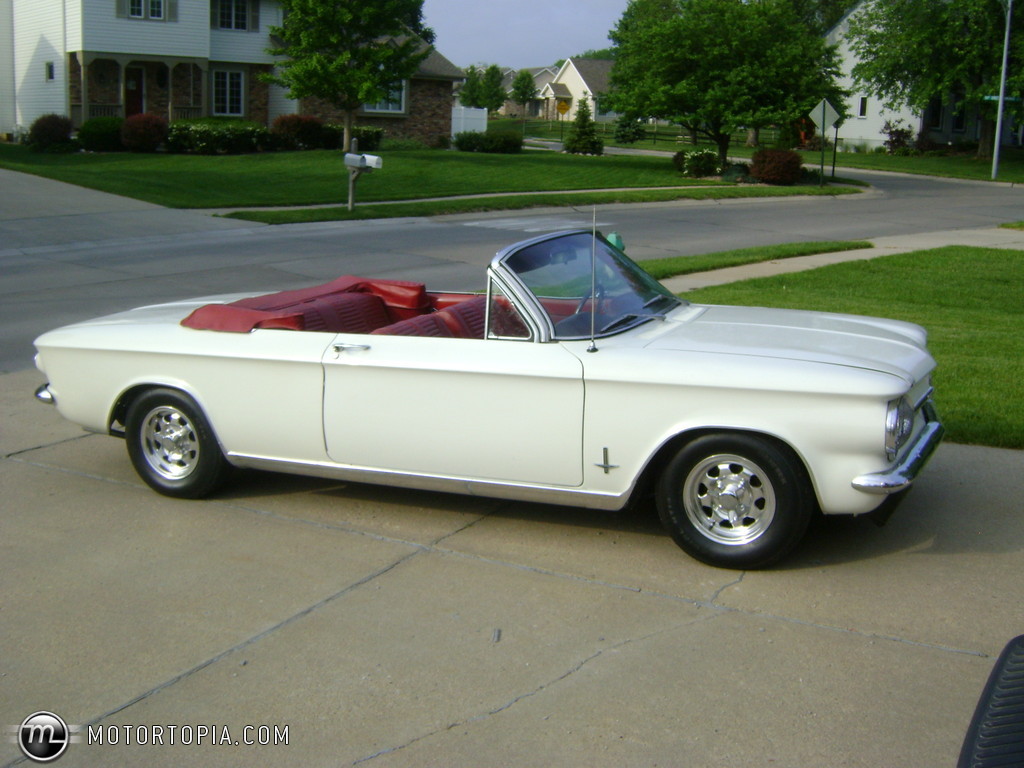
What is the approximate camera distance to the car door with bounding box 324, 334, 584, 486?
4965 millimetres

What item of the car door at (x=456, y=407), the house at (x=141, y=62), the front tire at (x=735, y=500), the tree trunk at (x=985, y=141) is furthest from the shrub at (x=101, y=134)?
the tree trunk at (x=985, y=141)

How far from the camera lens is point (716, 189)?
2956 cm

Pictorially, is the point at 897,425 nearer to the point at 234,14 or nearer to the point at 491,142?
the point at 491,142

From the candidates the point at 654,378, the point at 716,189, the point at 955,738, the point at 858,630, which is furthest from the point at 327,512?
the point at 716,189

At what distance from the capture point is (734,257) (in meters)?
15.9

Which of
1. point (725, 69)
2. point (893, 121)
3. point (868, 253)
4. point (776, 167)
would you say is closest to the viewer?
point (868, 253)

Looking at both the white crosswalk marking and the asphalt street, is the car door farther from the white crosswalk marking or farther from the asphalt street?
the white crosswalk marking

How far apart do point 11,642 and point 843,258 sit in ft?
46.4

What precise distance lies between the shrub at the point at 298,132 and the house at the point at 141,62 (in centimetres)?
310

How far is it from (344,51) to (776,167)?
1342 centimetres

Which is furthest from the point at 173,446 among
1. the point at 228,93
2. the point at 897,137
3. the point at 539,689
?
the point at 897,137

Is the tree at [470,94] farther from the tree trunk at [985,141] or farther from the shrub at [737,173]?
the shrub at [737,173]

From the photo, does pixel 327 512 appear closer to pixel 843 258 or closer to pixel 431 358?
pixel 431 358

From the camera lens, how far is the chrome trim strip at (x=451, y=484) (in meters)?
5.00
